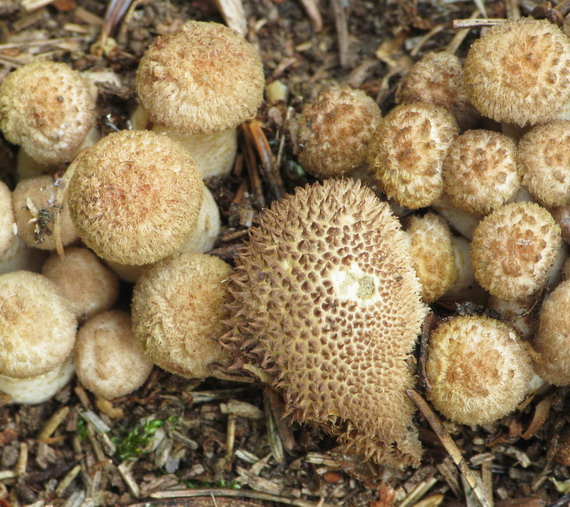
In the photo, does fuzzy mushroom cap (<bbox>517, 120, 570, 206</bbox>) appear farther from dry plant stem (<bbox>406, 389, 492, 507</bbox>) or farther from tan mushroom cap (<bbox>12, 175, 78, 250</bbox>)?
tan mushroom cap (<bbox>12, 175, 78, 250</bbox>)

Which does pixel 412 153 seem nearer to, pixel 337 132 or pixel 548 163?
pixel 337 132

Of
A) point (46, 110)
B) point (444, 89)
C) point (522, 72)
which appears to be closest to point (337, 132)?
point (444, 89)

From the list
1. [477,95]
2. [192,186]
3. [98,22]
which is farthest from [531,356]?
[98,22]

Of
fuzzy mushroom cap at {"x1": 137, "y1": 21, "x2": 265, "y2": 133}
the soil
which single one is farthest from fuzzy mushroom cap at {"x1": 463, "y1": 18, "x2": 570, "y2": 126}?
fuzzy mushroom cap at {"x1": 137, "y1": 21, "x2": 265, "y2": 133}

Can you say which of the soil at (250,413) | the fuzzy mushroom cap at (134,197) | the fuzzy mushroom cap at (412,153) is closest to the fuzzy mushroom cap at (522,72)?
the fuzzy mushroom cap at (412,153)

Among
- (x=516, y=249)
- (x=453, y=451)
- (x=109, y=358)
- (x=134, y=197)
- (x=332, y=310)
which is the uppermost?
(x=134, y=197)

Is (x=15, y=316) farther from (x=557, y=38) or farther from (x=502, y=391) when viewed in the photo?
(x=557, y=38)
